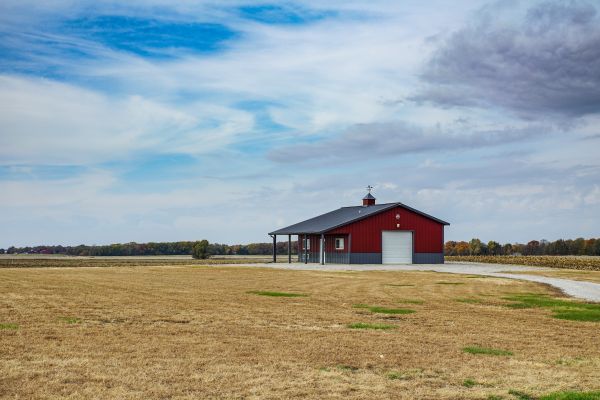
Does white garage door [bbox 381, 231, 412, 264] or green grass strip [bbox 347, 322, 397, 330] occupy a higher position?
white garage door [bbox 381, 231, 412, 264]

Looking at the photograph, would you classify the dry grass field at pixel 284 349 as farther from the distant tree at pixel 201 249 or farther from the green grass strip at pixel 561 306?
the distant tree at pixel 201 249

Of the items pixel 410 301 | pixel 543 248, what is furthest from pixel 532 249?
pixel 410 301

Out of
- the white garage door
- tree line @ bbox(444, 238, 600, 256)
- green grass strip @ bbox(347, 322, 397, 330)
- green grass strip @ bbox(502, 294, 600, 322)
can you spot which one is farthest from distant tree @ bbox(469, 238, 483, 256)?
green grass strip @ bbox(347, 322, 397, 330)

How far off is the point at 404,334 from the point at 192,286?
14.9 m

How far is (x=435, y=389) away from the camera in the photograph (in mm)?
9180

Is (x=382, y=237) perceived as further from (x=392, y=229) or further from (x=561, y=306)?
(x=561, y=306)

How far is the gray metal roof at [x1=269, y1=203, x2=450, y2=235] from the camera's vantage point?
53.5 m

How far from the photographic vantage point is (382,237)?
179 ft

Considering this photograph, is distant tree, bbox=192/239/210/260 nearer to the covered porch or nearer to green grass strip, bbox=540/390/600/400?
the covered porch

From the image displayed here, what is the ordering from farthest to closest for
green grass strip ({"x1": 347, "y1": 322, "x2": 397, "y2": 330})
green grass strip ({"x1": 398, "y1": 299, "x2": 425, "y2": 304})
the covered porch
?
the covered porch < green grass strip ({"x1": 398, "y1": 299, "x2": 425, "y2": 304}) < green grass strip ({"x1": 347, "y1": 322, "x2": 397, "y2": 330})

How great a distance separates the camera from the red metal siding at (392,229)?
2111 inches

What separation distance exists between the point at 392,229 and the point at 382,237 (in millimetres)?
1082

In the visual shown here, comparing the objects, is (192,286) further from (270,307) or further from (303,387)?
(303,387)

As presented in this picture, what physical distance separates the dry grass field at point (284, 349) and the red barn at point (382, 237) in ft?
106
